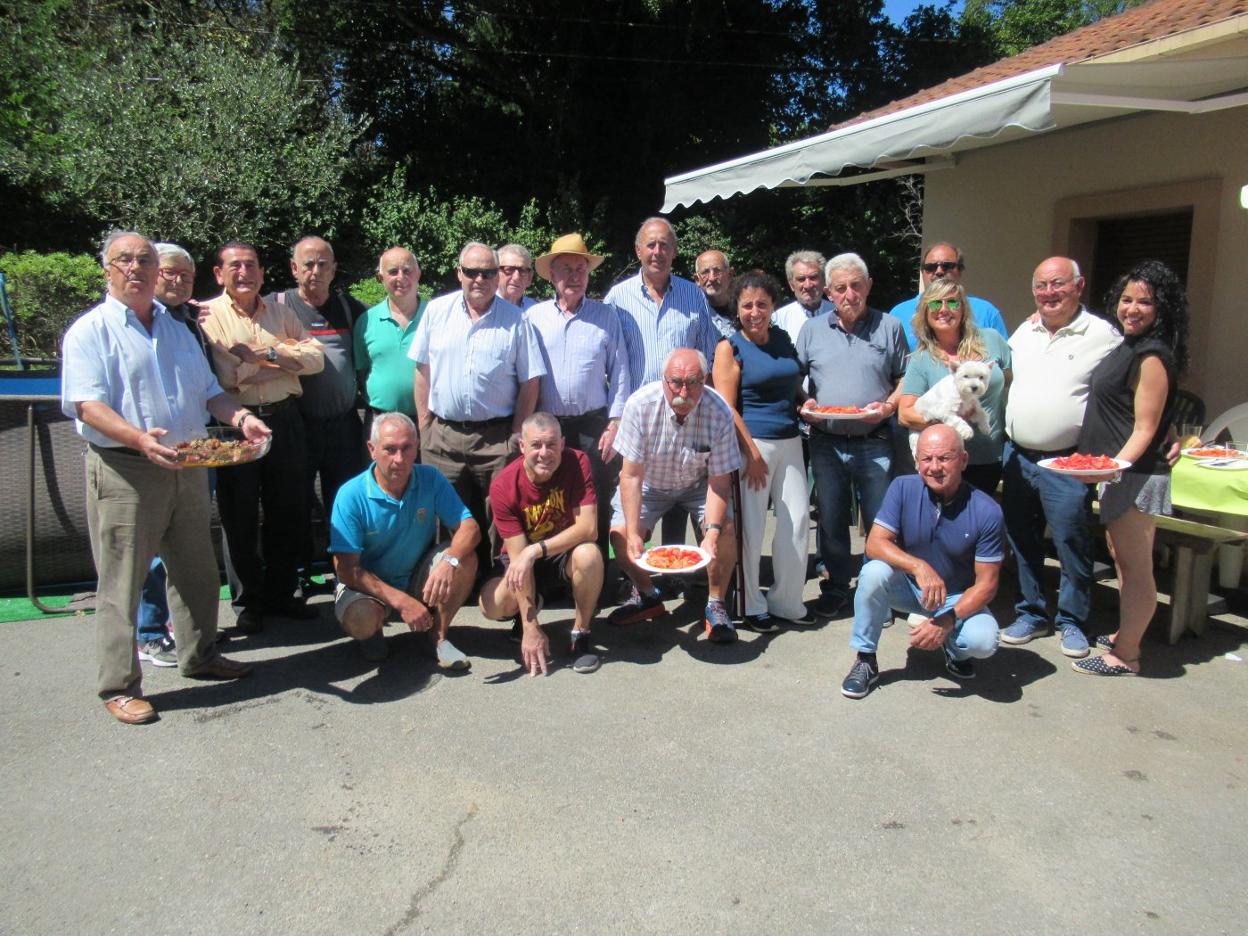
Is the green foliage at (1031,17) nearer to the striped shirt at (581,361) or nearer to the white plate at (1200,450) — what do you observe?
the white plate at (1200,450)

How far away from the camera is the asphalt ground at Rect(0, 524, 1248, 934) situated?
2617 mm

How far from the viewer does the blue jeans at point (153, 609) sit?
4.46m

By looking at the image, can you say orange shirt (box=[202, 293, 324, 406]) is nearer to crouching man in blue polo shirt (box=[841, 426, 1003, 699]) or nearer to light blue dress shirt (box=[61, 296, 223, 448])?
light blue dress shirt (box=[61, 296, 223, 448])

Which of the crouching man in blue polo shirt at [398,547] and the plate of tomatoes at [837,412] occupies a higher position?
the plate of tomatoes at [837,412]

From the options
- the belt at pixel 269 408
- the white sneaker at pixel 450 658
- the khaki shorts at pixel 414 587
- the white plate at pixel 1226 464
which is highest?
the belt at pixel 269 408

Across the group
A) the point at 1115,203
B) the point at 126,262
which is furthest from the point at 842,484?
the point at 1115,203

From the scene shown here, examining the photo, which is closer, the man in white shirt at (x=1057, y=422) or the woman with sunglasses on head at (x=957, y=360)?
the man in white shirt at (x=1057, y=422)

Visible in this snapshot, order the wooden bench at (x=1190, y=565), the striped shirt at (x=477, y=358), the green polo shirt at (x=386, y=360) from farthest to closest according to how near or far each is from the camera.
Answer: the green polo shirt at (x=386, y=360)
the striped shirt at (x=477, y=358)
the wooden bench at (x=1190, y=565)

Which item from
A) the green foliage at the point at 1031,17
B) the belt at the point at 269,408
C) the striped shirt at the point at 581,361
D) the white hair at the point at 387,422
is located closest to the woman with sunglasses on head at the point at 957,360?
the striped shirt at the point at 581,361

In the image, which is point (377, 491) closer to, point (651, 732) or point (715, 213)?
point (651, 732)

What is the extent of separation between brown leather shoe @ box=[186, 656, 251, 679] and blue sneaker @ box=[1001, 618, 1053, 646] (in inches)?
146

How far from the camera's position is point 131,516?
3.68 metres

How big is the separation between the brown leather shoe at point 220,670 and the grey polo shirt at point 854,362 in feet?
10.4

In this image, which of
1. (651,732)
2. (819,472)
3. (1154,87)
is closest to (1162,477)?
(819,472)
